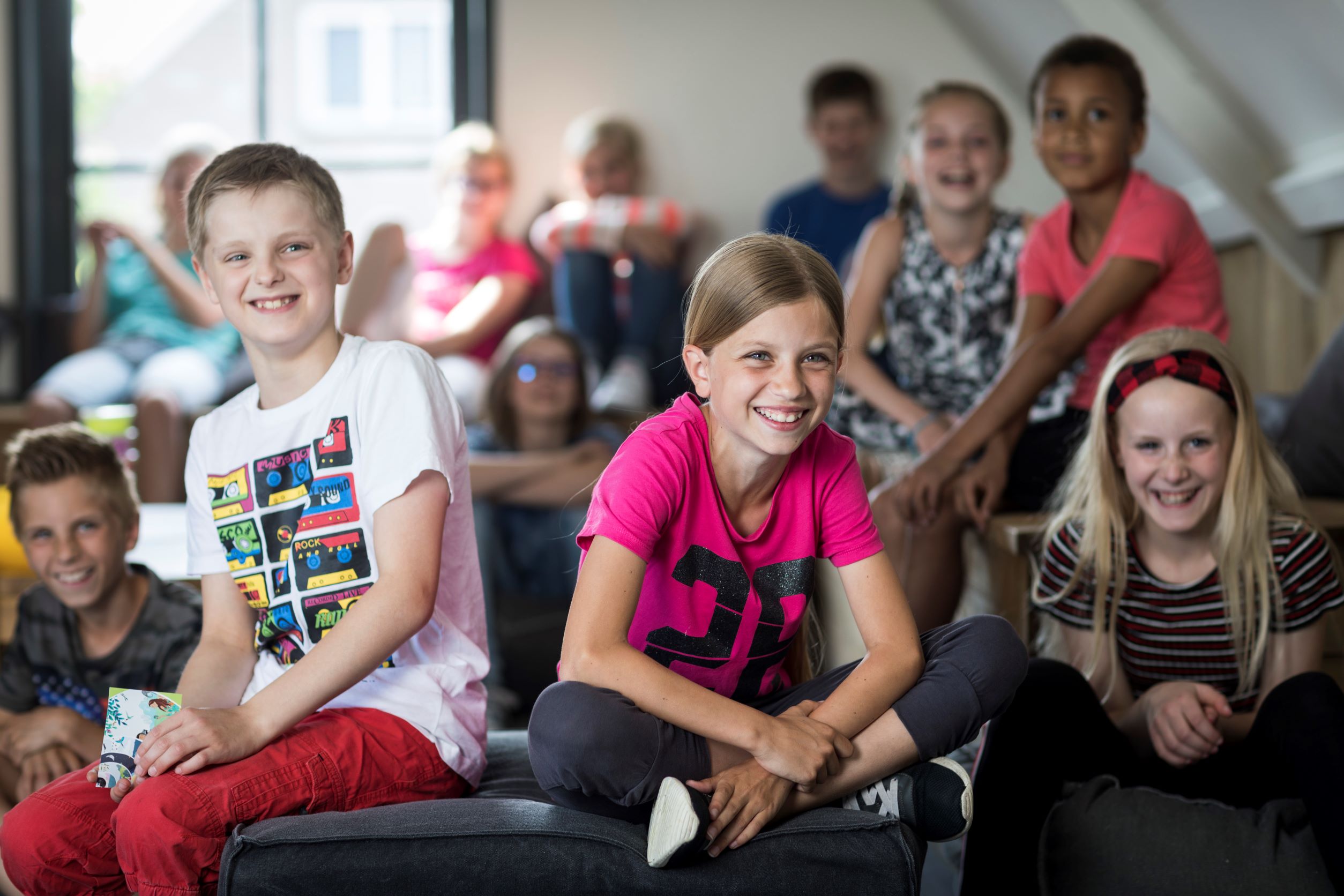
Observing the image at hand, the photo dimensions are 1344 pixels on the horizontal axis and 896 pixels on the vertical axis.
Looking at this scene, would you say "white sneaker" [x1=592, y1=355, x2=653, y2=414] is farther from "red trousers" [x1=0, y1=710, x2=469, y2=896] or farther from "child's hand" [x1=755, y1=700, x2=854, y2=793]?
"child's hand" [x1=755, y1=700, x2=854, y2=793]

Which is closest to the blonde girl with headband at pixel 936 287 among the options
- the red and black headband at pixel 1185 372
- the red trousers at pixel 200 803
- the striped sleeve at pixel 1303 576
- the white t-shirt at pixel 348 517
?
the red and black headband at pixel 1185 372

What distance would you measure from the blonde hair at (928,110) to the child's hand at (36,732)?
5.52 feet

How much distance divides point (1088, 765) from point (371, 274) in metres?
2.48

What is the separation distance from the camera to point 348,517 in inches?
49.9

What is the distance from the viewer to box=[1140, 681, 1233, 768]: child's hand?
1.38 m

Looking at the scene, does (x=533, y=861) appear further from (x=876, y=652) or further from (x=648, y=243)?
(x=648, y=243)

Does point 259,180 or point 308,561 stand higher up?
point 259,180

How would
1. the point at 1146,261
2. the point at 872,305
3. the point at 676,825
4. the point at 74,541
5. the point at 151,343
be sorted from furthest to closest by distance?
the point at 151,343, the point at 872,305, the point at 1146,261, the point at 74,541, the point at 676,825

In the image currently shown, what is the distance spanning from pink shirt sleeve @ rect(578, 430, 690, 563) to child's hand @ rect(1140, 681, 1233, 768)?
65cm

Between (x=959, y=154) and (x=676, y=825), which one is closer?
(x=676, y=825)

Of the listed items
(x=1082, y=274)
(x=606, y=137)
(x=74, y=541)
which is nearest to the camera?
(x=74, y=541)

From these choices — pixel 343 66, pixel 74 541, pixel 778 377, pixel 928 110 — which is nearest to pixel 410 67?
pixel 343 66

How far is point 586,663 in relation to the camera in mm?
1137

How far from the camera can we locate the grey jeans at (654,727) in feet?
3.56
